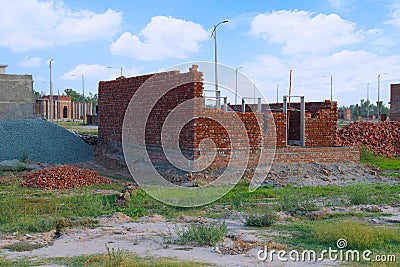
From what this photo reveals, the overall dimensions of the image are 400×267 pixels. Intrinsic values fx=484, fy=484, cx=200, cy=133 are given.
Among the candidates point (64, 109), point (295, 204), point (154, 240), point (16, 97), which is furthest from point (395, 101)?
point (64, 109)

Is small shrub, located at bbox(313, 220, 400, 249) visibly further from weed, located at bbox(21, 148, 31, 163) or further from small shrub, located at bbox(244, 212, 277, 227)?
weed, located at bbox(21, 148, 31, 163)

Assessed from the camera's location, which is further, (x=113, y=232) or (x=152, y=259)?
(x=113, y=232)

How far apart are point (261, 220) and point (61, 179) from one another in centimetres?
663

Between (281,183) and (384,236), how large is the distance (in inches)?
239

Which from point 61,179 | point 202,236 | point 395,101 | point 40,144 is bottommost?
point 202,236

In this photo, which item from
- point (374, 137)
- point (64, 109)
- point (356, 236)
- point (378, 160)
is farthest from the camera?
point (64, 109)

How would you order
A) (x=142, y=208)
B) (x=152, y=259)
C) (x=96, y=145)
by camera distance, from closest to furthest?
(x=152, y=259) → (x=142, y=208) → (x=96, y=145)

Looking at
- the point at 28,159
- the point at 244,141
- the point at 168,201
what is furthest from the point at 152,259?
the point at 28,159

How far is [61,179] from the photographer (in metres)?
A: 12.7

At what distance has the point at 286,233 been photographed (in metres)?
7.39

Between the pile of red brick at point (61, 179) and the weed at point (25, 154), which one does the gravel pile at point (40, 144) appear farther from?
the pile of red brick at point (61, 179)

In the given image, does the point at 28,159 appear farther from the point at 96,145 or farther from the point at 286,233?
the point at 286,233

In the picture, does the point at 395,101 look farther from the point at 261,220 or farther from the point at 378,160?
the point at 261,220

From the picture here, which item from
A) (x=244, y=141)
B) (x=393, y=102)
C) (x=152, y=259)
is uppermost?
(x=393, y=102)
